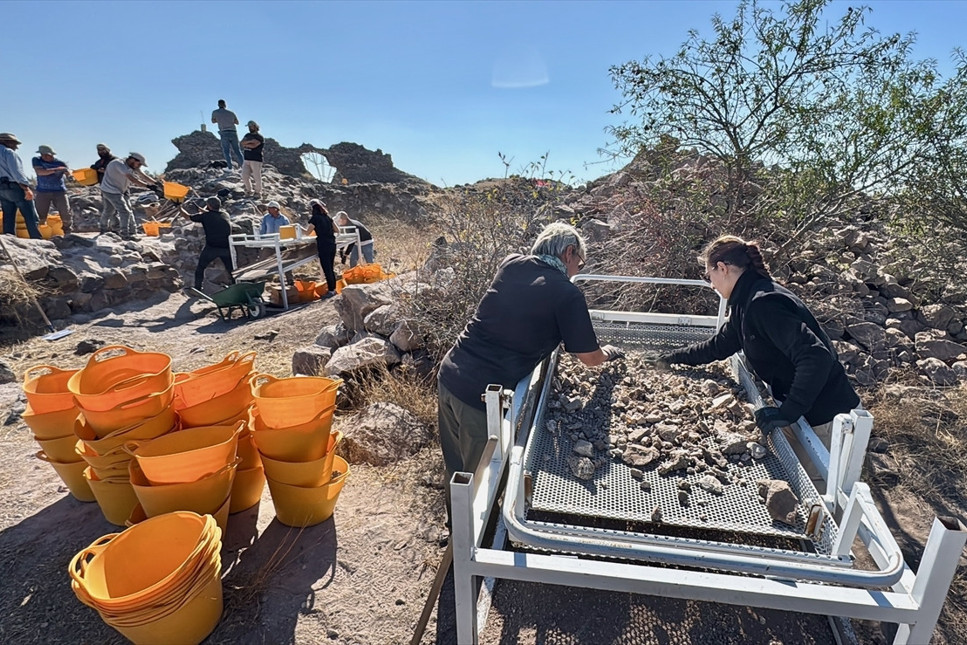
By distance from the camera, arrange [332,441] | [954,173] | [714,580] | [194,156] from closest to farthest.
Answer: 1. [714,580]
2. [332,441]
3. [954,173]
4. [194,156]

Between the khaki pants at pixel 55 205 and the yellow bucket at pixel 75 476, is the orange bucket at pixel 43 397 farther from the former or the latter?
the khaki pants at pixel 55 205

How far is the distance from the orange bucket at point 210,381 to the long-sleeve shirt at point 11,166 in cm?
733

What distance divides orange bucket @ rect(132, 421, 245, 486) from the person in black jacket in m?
2.55

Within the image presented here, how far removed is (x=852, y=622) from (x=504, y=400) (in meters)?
2.04

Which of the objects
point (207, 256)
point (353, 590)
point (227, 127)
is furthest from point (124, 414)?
point (227, 127)

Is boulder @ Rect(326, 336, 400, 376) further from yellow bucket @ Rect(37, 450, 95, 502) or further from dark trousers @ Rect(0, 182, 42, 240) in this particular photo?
dark trousers @ Rect(0, 182, 42, 240)

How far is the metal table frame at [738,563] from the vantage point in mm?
1258

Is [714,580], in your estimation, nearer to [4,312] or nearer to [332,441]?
[332,441]

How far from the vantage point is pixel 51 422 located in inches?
108

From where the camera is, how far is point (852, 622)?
7.61 ft

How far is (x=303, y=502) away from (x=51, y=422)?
1500 mm

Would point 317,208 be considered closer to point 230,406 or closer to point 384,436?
point 384,436

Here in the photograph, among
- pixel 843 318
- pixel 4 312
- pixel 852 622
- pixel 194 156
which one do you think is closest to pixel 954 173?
pixel 843 318

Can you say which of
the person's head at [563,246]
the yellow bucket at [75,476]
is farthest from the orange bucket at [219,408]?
the person's head at [563,246]
